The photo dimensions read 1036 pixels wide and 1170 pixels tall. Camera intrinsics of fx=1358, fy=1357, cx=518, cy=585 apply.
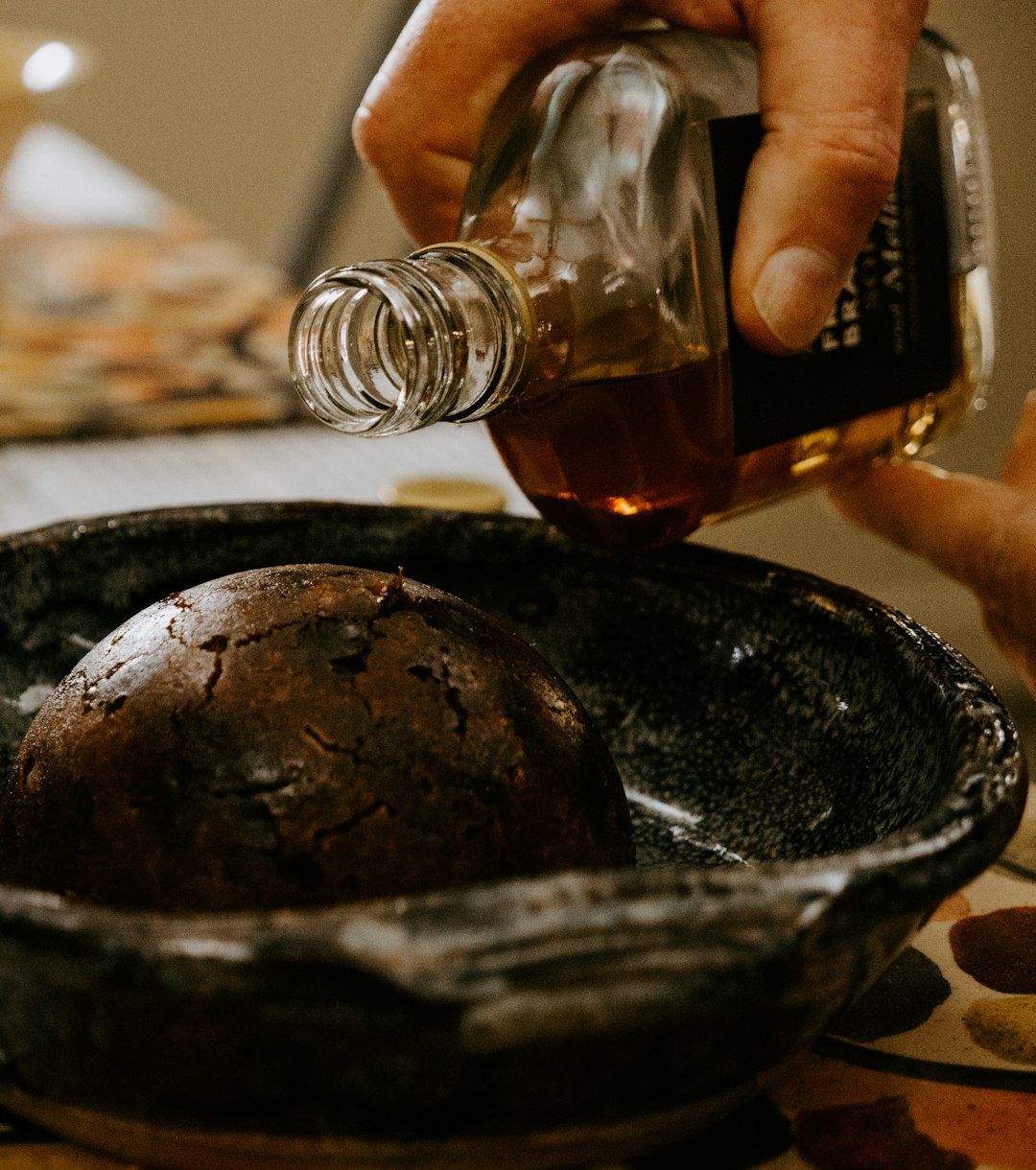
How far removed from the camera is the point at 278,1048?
0.35 m

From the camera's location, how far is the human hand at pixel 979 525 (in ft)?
2.61

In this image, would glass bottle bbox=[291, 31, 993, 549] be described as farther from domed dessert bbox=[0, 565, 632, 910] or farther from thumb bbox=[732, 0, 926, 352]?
domed dessert bbox=[0, 565, 632, 910]

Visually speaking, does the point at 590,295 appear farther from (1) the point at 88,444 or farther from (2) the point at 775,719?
(1) the point at 88,444

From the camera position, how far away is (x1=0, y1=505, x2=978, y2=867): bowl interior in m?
0.62

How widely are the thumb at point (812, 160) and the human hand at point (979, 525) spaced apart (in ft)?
0.75

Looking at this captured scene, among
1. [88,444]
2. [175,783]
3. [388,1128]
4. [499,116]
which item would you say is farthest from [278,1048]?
Result: [88,444]

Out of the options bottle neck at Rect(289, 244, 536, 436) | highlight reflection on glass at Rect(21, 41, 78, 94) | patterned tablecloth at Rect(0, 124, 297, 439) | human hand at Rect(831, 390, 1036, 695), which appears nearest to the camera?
bottle neck at Rect(289, 244, 536, 436)

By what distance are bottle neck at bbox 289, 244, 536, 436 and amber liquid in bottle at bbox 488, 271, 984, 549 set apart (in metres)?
0.04

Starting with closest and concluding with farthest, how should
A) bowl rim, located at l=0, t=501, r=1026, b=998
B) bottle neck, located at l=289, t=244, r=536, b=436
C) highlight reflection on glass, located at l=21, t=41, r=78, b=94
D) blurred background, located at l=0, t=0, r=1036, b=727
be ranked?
bowl rim, located at l=0, t=501, r=1026, b=998 < bottle neck, located at l=289, t=244, r=536, b=436 < highlight reflection on glass, located at l=21, t=41, r=78, b=94 < blurred background, located at l=0, t=0, r=1036, b=727

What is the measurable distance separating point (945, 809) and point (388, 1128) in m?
0.19

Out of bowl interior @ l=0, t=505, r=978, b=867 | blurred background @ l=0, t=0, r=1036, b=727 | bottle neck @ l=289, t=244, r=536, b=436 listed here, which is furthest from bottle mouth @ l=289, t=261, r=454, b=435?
blurred background @ l=0, t=0, r=1036, b=727

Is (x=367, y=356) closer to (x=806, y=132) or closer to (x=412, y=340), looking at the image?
(x=412, y=340)

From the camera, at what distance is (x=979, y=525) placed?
0.82 meters

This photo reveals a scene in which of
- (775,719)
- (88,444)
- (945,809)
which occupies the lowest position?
(88,444)
